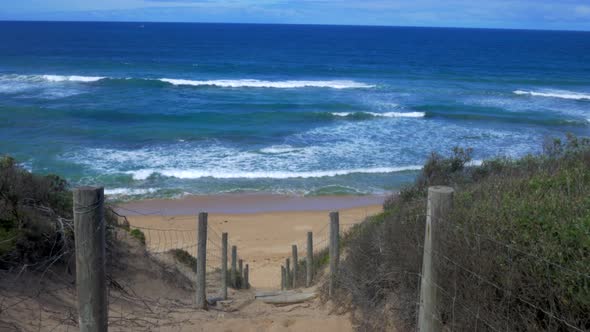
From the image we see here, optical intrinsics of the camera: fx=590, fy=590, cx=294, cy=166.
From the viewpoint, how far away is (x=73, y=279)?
7270 millimetres

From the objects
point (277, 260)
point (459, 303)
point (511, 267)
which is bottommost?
point (277, 260)

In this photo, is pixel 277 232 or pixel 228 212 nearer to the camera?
pixel 277 232

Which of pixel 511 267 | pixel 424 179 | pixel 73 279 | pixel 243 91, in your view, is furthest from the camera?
pixel 243 91

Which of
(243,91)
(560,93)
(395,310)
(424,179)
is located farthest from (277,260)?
(560,93)

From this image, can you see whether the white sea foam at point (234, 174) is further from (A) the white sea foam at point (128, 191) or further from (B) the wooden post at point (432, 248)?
(B) the wooden post at point (432, 248)

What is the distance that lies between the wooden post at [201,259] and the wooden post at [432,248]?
4104mm

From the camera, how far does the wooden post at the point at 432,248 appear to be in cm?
416

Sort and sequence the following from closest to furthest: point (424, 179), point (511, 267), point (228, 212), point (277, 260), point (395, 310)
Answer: point (511, 267) → point (395, 310) → point (424, 179) → point (277, 260) → point (228, 212)

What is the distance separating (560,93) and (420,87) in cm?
1081

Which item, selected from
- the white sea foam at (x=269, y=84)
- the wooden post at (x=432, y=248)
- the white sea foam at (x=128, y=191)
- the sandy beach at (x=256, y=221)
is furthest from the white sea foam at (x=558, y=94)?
the wooden post at (x=432, y=248)

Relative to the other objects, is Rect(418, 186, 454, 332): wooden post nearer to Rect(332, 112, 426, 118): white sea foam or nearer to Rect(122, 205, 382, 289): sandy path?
Rect(122, 205, 382, 289): sandy path

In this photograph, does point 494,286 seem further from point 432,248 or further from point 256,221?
point 256,221

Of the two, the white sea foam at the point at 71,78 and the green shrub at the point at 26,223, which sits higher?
the white sea foam at the point at 71,78

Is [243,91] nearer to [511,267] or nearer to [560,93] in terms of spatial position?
[560,93]
